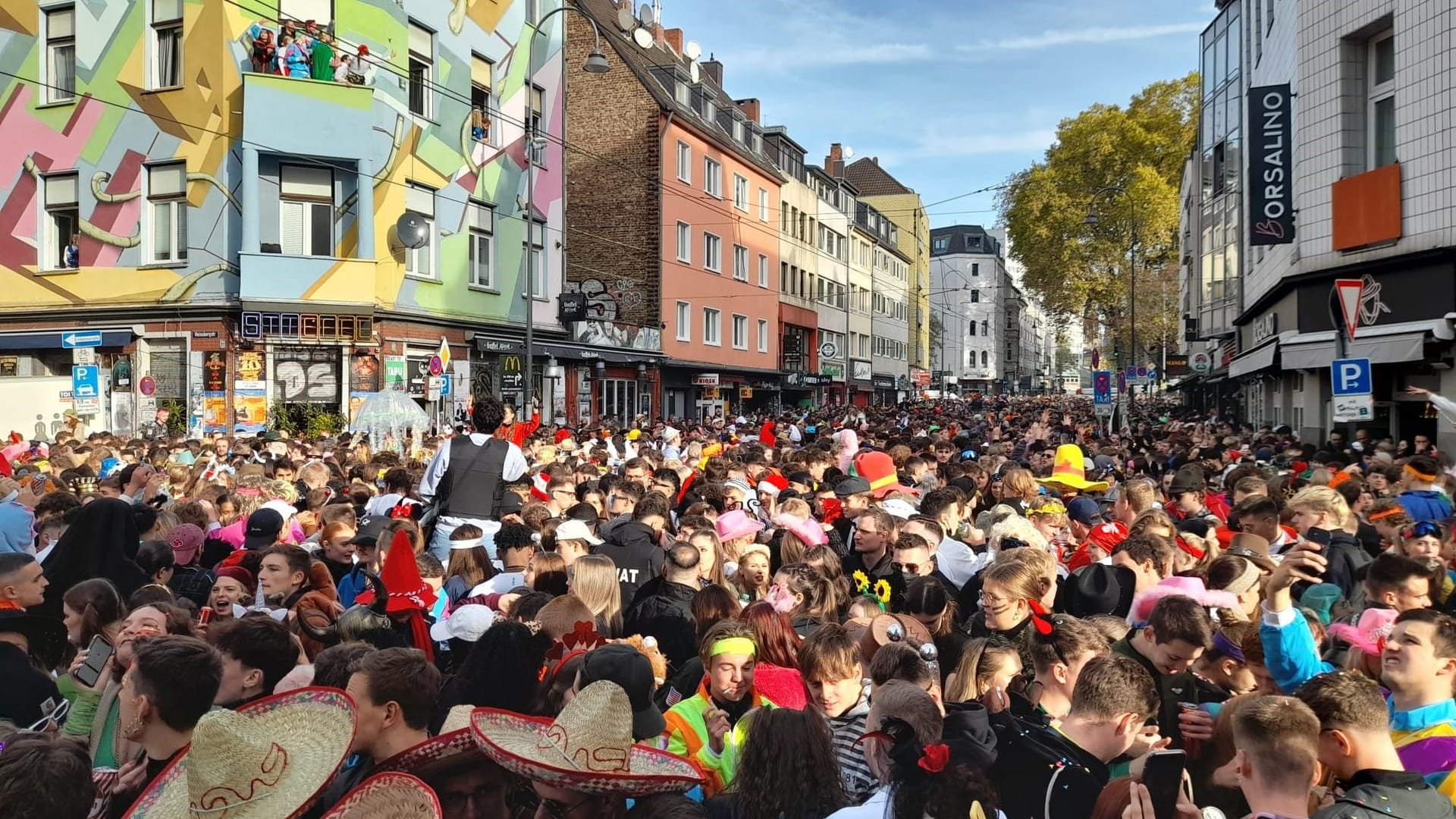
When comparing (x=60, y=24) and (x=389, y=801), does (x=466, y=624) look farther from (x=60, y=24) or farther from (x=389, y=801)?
(x=60, y=24)

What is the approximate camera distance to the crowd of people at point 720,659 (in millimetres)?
3010

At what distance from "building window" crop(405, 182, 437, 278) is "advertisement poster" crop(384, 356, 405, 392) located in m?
2.14

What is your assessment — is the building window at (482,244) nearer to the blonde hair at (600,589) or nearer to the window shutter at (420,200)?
the window shutter at (420,200)

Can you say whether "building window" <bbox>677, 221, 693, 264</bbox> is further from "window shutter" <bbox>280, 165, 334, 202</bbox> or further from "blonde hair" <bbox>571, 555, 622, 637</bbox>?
"blonde hair" <bbox>571, 555, 622, 637</bbox>

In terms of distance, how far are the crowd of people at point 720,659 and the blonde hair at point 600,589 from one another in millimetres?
20

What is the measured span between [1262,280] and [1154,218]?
92.8 feet

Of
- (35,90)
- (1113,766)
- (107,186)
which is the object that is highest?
(35,90)

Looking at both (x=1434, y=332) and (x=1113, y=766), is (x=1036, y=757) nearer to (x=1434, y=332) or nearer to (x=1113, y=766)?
(x=1113, y=766)

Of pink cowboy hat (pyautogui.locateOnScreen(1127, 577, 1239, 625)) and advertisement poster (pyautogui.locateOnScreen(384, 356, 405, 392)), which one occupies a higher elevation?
advertisement poster (pyautogui.locateOnScreen(384, 356, 405, 392))

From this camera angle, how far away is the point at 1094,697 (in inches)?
136

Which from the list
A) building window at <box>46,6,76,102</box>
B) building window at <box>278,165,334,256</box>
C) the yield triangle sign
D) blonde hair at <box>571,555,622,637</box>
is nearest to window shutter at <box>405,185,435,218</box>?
building window at <box>278,165,334,256</box>

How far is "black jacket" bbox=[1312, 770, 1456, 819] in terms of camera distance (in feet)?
9.11

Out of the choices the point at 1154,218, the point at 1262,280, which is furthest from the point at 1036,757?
the point at 1154,218

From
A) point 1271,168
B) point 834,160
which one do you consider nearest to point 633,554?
point 1271,168
